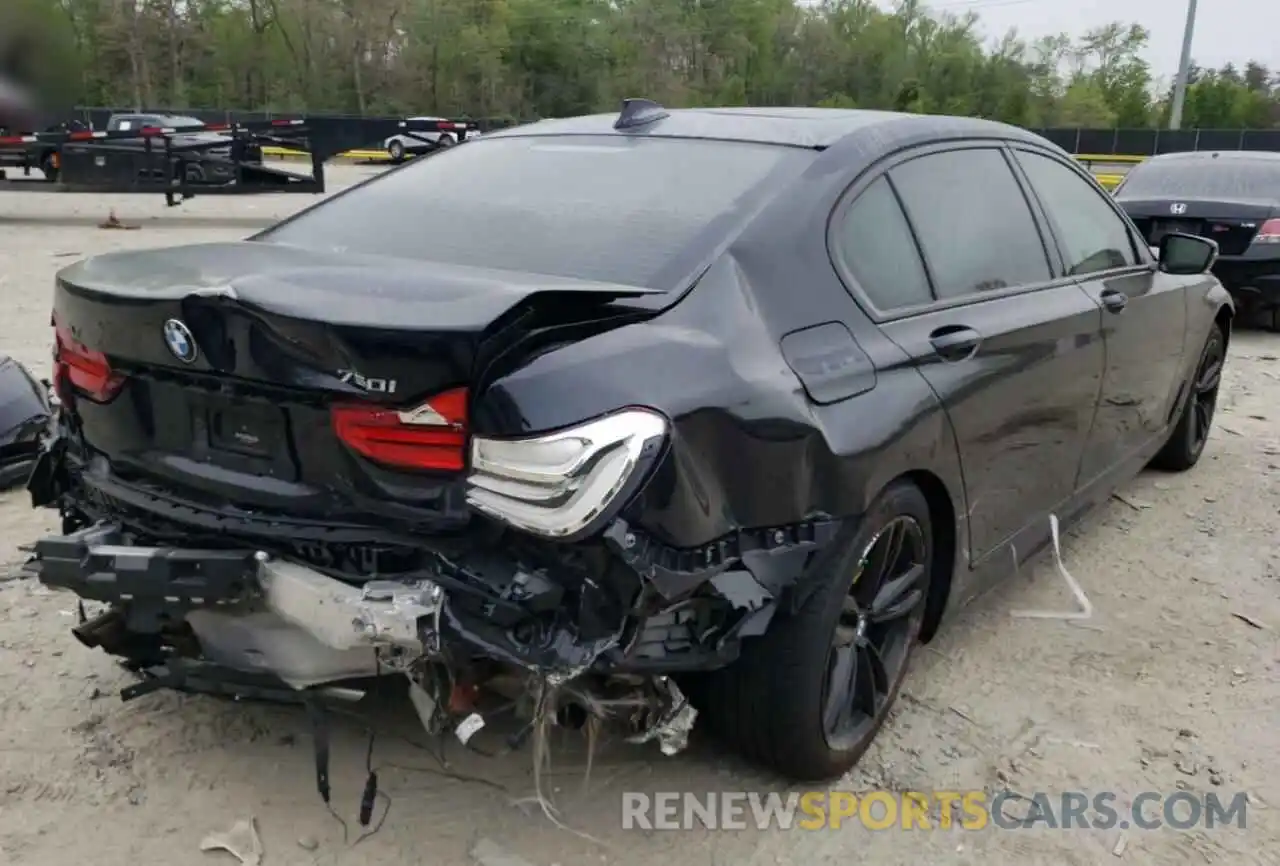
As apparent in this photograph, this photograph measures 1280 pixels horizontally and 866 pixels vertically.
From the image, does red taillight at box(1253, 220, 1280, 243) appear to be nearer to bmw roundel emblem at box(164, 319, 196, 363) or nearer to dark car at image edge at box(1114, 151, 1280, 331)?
dark car at image edge at box(1114, 151, 1280, 331)

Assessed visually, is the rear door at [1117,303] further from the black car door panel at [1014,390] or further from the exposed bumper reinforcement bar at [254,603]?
the exposed bumper reinforcement bar at [254,603]

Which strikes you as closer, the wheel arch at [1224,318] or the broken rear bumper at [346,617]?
the broken rear bumper at [346,617]

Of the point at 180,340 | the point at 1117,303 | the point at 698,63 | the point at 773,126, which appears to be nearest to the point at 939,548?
the point at 773,126

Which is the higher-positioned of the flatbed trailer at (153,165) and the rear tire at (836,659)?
the flatbed trailer at (153,165)

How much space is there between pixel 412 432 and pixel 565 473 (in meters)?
0.33

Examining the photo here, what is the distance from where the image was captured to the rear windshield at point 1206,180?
30.2 feet

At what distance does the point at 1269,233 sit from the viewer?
8539mm

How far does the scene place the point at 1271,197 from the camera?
9023 millimetres

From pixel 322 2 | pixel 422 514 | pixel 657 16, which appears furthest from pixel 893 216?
pixel 657 16

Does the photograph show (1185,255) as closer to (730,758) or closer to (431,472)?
(730,758)

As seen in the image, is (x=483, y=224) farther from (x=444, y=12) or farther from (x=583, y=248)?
(x=444, y=12)

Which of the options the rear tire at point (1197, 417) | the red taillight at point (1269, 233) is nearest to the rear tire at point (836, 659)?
the rear tire at point (1197, 417)

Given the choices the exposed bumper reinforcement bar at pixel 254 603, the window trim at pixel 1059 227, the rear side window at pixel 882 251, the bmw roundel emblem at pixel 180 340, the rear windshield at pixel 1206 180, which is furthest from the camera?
the rear windshield at pixel 1206 180

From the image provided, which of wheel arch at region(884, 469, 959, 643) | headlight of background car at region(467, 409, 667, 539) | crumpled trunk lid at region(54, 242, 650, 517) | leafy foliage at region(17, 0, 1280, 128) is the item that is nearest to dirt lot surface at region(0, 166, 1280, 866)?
wheel arch at region(884, 469, 959, 643)
